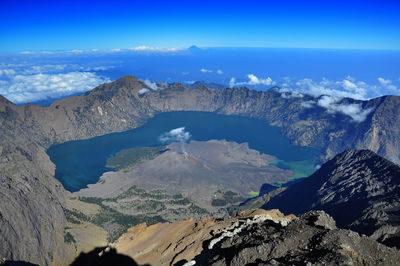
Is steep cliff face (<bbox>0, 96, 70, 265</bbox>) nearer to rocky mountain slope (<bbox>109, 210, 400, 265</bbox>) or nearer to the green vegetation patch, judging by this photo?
the green vegetation patch

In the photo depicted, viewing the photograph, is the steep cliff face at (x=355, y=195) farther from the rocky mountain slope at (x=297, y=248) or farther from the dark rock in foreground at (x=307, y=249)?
the dark rock in foreground at (x=307, y=249)

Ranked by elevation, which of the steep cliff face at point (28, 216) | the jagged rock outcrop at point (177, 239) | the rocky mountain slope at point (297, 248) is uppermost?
the rocky mountain slope at point (297, 248)

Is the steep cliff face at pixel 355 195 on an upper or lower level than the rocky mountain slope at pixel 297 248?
lower

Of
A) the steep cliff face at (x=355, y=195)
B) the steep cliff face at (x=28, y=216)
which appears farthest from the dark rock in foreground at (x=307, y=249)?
the steep cliff face at (x=28, y=216)

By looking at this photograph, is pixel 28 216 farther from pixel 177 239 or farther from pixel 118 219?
pixel 177 239

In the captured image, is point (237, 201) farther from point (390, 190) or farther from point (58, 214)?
point (58, 214)

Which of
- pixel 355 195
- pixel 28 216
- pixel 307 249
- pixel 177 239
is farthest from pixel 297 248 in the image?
pixel 28 216

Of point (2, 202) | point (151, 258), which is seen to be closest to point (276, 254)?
point (151, 258)

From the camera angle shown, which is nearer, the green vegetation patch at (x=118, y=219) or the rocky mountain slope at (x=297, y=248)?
the rocky mountain slope at (x=297, y=248)

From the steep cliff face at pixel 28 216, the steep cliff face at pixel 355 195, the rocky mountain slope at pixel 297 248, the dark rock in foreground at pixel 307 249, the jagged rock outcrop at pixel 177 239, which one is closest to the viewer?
the dark rock in foreground at pixel 307 249
